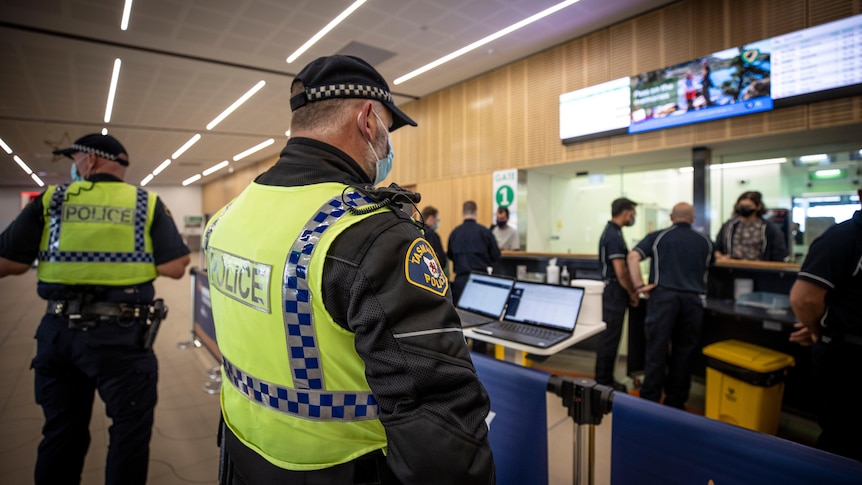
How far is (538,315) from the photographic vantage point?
235 centimetres

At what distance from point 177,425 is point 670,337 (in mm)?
3736

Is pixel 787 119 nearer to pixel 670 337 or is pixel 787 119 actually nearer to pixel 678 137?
pixel 678 137

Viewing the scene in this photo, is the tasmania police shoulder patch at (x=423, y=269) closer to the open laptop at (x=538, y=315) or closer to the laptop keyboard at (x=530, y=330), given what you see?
the open laptop at (x=538, y=315)

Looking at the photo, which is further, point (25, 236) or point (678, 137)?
point (678, 137)

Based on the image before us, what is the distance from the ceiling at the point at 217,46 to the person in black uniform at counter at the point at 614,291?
2.40m

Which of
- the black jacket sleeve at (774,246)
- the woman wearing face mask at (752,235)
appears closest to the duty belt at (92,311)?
the woman wearing face mask at (752,235)

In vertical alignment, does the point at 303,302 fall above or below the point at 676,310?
above

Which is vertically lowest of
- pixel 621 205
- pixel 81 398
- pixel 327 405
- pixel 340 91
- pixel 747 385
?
pixel 747 385

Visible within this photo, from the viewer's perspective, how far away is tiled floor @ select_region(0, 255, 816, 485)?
4.69ft

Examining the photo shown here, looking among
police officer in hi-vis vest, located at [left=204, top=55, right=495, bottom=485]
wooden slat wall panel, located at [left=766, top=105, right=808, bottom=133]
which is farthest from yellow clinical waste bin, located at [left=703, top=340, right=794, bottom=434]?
police officer in hi-vis vest, located at [left=204, top=55, right=495, bottom=485]

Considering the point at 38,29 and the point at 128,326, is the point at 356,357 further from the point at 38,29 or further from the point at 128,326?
the point at 38,29

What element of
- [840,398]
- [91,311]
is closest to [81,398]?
[91,311]

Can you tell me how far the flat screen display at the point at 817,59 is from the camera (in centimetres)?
345

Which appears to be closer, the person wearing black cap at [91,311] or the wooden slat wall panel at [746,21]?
the person wearing black cap at [91,311]
